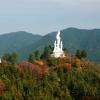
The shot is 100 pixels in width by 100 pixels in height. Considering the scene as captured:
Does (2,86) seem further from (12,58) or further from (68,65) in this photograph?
(68,65)

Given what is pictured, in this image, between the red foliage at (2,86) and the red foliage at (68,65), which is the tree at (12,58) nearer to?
the red foliage at (68,65)

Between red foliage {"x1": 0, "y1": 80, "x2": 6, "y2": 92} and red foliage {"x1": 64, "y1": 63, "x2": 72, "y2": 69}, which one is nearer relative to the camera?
red foliage {"x1": 0, "y1": 80, "x2": 6, "y2": 92}

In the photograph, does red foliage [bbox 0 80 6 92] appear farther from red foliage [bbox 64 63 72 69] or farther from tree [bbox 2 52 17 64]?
red foliage [bbox 64 63 72 69]

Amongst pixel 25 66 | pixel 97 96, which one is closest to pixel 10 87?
pixel 25 66

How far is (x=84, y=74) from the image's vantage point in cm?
6719

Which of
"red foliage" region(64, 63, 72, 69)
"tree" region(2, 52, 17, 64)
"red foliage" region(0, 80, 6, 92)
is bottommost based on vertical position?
"red foliage" region(0, 80, 6, 92)

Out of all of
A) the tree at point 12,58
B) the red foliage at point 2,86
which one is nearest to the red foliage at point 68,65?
the tree at point 12,58

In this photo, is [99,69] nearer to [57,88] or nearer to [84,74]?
[84,74]

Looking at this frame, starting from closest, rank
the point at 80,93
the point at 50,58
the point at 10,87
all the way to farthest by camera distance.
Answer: the point at 10,87, the point at 80,93, the point at 50,58

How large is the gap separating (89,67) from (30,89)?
1228 cm

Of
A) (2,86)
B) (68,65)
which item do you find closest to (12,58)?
(68,65)

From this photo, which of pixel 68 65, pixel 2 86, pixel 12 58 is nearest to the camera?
pixel 2 86

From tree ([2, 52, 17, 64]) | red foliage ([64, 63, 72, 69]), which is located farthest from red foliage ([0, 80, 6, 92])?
red foliage ([64, 63, 72, 69])

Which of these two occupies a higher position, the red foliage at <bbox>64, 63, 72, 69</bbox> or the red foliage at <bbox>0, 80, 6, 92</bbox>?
the red foliage at <bbox>64, 63, 72, 69</bbox>
